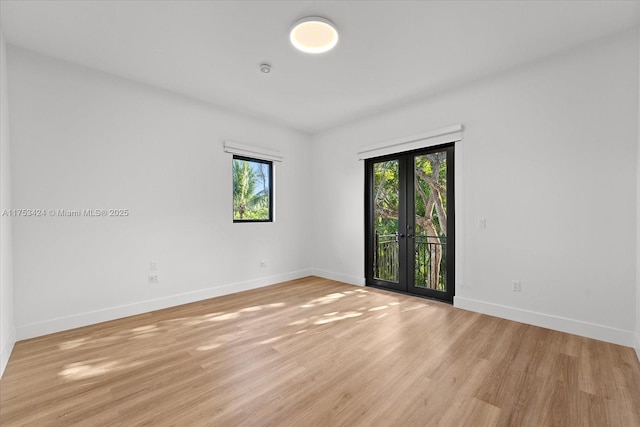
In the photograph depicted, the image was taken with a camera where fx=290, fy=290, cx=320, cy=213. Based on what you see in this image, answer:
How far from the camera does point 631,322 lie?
8.41 ft

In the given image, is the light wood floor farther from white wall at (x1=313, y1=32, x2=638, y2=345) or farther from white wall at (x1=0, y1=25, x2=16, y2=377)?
white wall at (x1=313, y1=32, x2=638, y2=345)

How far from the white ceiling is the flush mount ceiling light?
0.06m

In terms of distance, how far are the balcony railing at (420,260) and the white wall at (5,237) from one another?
13.9ft

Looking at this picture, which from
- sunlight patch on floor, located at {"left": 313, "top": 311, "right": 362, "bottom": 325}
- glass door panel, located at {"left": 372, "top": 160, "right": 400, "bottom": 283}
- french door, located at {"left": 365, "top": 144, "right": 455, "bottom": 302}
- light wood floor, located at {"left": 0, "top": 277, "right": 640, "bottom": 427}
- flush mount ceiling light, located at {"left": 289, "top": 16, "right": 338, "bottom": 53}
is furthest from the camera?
glass door panel, located at {"left": 372, "top": 160, "right": 400, "bottom": 283}

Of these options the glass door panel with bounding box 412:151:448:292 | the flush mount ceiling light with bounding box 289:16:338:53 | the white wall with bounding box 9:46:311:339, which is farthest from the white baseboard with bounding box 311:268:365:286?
the flush mount ceiling light with bounding box 289:16:338:53

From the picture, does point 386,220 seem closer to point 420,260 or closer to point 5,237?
point 420,260

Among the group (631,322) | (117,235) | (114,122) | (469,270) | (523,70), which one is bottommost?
(631,322)

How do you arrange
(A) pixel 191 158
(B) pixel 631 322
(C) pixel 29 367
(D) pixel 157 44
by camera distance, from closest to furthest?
(C) pixel 29 367 < (B) pixel 631 322 < (D) pixel 157 44 < (A) pixel 191 158

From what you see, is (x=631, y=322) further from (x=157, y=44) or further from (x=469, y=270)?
(x=157, y=44)

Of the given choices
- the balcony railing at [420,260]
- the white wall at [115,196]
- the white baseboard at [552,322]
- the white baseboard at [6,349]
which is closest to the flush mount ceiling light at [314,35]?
the white wall at [115,196]

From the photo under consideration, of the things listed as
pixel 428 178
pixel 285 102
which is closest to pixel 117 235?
pixel 285 102

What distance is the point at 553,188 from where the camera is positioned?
2982 millimetres

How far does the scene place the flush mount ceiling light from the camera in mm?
2413

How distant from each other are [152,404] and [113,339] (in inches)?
52.3
